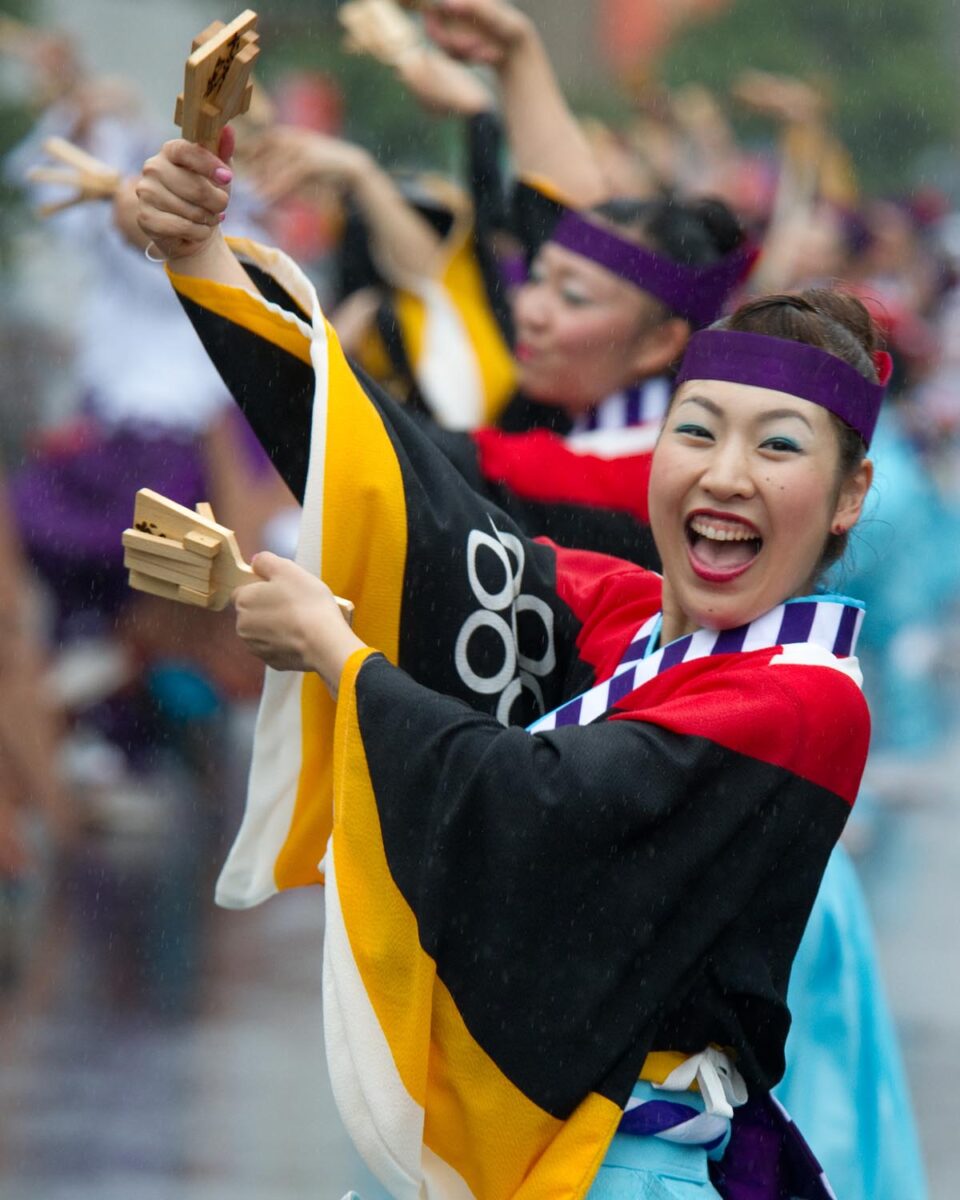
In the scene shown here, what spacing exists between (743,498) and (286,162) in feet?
6.43

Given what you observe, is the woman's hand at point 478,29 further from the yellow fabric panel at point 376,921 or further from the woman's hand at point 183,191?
the yellow fabric panel at point 376,921

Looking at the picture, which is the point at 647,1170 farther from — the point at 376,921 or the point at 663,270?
the point at 663,270

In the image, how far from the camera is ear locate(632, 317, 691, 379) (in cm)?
361

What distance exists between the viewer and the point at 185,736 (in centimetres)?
749

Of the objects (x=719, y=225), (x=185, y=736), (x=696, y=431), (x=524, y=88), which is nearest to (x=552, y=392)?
(x=719, y=225)

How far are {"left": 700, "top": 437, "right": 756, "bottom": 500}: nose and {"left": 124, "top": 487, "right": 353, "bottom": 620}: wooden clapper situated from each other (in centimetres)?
42

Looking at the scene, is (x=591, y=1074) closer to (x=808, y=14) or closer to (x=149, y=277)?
(x=149, y=277)

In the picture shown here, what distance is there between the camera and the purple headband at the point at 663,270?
3580mm

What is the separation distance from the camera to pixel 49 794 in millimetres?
6547

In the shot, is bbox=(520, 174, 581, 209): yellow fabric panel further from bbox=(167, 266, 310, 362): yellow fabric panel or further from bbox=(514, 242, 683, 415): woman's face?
bbox=(167, 266, 310, 362): yellow fabric panel

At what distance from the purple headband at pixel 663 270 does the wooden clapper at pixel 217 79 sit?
51.7 inches

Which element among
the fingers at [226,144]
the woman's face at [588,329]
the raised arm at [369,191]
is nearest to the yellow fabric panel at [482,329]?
the raised arm at [369,191]

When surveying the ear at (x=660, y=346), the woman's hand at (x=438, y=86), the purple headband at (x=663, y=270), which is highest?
the woman's hand at (x=438, y=86)

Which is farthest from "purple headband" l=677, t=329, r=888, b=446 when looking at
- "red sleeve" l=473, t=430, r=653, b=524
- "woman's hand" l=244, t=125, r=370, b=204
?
"woman's hand" l=244, t=125, r=370, b=204
